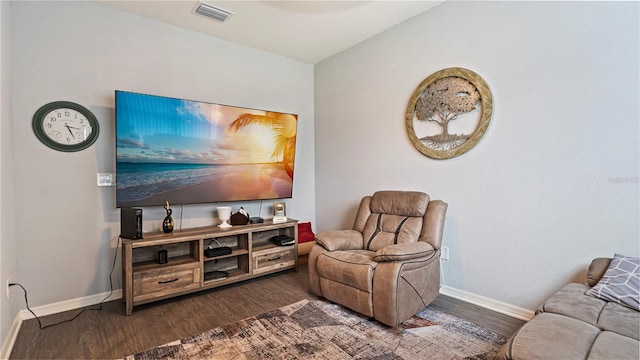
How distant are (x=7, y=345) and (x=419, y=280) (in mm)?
2871

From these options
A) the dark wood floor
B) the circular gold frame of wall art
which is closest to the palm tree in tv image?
the circular gold frame of wall art

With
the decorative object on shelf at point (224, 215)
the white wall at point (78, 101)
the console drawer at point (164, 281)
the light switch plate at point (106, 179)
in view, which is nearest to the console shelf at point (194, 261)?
the console drawer at point (164, 281)

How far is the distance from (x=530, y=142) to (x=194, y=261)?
3.08 meters

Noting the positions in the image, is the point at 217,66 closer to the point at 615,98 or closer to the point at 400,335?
the point at 400,335

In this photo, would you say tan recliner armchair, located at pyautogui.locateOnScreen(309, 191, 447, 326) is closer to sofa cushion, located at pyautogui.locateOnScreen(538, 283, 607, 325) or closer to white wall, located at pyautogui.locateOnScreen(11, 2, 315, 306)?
sofa cushion, located at pyautogui.locateOnScreen(538, 283, 607, 325)

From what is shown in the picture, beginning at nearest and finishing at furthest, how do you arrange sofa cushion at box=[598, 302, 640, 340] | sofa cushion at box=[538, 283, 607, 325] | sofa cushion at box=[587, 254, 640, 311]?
sofa cushion at box=[598, 302, 640, 340], sofa cushion at box=[538, 283, 607, 325], sofa cushion at box=[587, 254, 640, 311]

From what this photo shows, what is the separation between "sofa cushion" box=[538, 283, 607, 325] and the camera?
4.82 ft

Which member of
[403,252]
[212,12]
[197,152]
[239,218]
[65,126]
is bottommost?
[403,252]

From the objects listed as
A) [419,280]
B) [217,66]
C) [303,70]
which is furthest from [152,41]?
[419,280]

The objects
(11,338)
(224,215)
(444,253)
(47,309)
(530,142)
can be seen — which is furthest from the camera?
(224,215)

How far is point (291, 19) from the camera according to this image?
3.06m

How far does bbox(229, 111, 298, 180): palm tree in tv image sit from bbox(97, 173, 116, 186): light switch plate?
47.6 inches

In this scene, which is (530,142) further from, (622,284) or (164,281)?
→ (164,281)

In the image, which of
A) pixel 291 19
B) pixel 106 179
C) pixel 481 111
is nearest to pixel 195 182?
pixel 106 179
